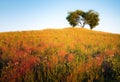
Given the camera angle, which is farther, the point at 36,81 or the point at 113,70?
the point at 113,70

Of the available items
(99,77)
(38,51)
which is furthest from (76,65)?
(38,51)

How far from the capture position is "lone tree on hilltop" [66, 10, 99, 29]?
60969 millimetres

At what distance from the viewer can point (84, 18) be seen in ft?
206

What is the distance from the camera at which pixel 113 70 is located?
24.8ft

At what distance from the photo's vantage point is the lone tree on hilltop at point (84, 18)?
200 feet

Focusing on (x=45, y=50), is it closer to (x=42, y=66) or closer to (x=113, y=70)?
(x=42, y=66)

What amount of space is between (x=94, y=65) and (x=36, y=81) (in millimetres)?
2698

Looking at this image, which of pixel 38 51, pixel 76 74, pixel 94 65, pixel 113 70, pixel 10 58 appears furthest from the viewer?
pixel 38 51

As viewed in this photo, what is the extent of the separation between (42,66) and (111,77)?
2759 mm

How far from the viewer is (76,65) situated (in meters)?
8.19

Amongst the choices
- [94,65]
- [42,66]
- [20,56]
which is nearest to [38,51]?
[20,56]

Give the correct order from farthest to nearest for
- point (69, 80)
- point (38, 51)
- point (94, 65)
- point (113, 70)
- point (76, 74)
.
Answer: point (38, 51), point (94, 65), point (113, 70), point (76, 74), point (69, 80)

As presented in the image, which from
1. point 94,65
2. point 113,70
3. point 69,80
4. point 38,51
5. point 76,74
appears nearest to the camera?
point 69,80

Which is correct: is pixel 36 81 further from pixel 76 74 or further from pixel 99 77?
pixel 99 77
